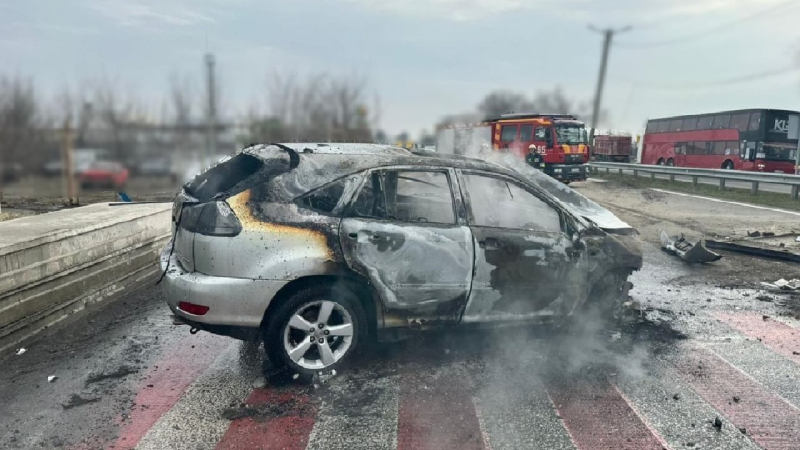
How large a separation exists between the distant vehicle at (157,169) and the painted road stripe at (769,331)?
A: 5.66 metres

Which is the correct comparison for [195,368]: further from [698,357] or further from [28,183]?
[698,357]

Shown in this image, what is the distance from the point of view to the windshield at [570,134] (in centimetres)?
2175

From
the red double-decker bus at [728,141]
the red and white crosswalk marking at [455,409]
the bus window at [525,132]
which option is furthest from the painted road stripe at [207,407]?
the red double-decker bus at [728,141]

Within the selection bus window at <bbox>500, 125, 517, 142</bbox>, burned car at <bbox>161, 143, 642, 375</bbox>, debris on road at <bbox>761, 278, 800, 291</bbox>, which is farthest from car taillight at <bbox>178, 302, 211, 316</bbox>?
bus window at <bbox>500, 125, 517, 142</bbox>

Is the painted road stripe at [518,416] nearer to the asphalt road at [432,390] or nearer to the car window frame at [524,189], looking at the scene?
the asphalt road at [432,390]

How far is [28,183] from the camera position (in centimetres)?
472

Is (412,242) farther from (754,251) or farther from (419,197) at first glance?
(754,251)

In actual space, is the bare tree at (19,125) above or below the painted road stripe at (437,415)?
above

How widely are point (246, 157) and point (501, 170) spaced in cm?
206

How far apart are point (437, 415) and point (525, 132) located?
2031 centimetres

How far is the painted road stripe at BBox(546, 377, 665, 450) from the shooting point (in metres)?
3.20

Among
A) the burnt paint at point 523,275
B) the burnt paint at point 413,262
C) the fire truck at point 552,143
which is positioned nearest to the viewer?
the burnt paint at point 413,262

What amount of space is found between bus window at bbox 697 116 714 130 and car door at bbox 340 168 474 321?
27.3 m

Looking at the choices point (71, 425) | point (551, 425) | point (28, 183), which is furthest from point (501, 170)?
point (28, 183)
